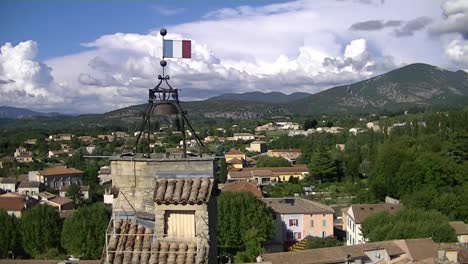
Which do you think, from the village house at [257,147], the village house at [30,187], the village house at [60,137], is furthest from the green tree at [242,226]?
the village house at [60,137]

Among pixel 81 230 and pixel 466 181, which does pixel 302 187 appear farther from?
pixel 81 230

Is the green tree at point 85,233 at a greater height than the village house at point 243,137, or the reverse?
the village house at point 243,137

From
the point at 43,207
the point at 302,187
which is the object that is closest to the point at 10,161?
the point at 302,187

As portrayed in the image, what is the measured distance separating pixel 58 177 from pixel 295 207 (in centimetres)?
4492

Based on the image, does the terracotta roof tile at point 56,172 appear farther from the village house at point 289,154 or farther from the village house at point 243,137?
the village house at point 243,137

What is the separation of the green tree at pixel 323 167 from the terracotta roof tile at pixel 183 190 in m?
60.0

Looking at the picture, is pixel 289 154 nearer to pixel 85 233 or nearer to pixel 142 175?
pixel 85 233

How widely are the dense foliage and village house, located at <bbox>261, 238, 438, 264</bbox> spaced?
8.53ft

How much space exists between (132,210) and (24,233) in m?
28.6

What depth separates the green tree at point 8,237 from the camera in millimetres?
32344

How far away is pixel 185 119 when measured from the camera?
27.2ft

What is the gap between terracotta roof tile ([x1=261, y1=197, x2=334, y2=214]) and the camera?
131ft

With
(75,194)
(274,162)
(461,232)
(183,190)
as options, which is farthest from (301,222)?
(274,162)

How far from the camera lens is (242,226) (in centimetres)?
3325
